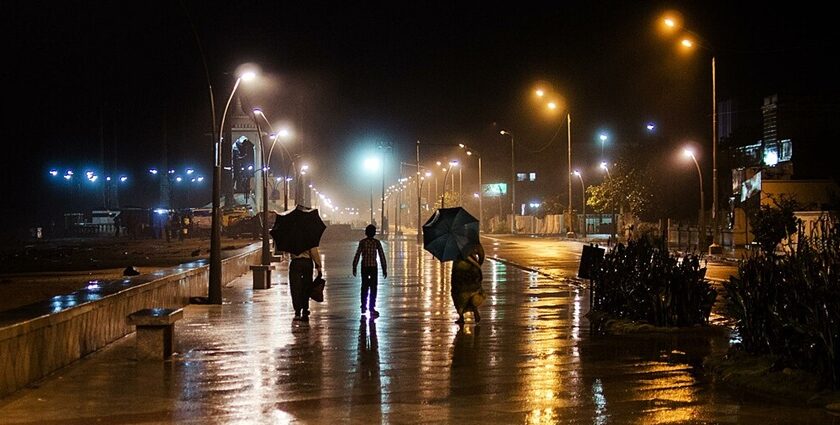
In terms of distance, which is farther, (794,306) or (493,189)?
(493,189)

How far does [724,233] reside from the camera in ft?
192

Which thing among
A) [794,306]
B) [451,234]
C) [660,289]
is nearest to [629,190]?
[451,234]

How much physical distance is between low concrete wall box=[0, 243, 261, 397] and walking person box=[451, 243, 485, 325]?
5.37 meters

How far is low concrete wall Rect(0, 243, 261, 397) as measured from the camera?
34.1 ft

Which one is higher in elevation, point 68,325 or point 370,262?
point 370,262

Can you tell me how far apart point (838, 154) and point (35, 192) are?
3360 inches

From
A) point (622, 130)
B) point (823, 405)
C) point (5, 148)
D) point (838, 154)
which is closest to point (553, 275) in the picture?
point (823, 405)

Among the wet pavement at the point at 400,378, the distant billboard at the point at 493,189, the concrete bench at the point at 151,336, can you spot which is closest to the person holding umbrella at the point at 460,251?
the wet pavement at the point at 400,378

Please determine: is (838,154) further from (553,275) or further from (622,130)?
(622,130)

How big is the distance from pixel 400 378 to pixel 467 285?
19.4 feet

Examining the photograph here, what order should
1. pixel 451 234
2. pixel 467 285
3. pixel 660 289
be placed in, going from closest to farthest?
pixel 660 289
pixel 467 285
pixel 451 234

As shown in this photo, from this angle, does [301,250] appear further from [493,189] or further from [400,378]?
[493,189]

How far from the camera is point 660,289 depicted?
51.4 feet

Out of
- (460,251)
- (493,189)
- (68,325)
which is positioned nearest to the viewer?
(68,325)
